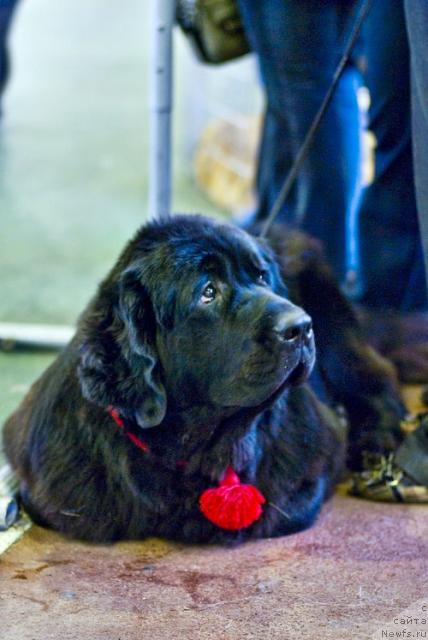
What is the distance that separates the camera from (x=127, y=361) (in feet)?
8.32

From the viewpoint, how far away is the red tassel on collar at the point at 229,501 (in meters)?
2.65

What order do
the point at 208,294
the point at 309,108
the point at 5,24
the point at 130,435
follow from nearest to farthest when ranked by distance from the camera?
1. the point at 208,294
2. the point at 130,435
3. the point at 309,108
4. the point at 5,24

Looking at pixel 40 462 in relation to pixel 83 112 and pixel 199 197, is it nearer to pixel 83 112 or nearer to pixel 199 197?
pixel 199 197

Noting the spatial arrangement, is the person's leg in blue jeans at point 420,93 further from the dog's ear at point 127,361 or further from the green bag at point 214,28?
the green bag at point 214,28

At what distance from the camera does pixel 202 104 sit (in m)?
6.87

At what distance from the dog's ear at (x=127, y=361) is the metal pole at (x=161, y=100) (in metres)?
0.96

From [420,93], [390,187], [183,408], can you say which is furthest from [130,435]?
[390,187]

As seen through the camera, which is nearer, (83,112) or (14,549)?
(14,549)

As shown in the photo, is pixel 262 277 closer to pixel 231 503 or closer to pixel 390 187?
pixel 231 503

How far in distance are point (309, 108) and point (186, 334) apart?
132cm

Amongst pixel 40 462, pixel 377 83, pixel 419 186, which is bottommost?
pixel 40 462

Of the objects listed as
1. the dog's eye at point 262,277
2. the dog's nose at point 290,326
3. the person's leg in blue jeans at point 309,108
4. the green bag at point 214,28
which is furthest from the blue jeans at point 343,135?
the dog's nose at point 290,326

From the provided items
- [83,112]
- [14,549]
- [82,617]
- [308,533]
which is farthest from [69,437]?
[83,112]

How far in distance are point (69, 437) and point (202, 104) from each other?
14.7 feet
